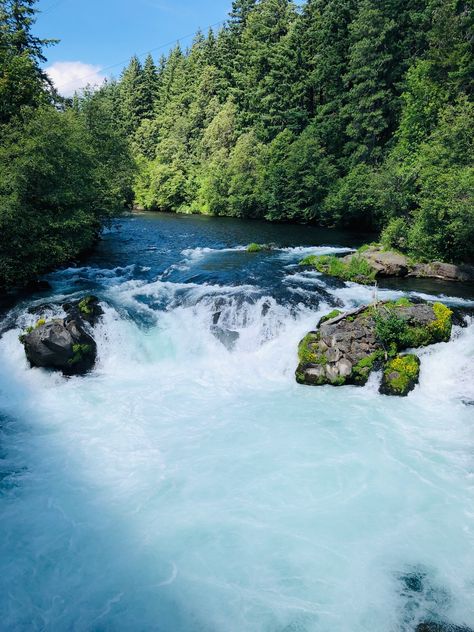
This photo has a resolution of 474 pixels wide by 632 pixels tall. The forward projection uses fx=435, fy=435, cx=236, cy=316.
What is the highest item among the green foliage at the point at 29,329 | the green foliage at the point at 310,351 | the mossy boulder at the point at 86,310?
the mossy boulder at the point at 86,310

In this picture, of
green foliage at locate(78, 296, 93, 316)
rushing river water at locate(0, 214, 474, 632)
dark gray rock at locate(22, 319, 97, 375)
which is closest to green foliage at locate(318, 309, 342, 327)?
rushing river water at locate(0, 214, 474, 632)

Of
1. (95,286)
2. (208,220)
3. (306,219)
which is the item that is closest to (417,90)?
(306,219)

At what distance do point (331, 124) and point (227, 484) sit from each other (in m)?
40.5

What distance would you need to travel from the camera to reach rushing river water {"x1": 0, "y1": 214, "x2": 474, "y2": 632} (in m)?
6.66

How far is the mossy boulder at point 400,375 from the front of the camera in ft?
40.5

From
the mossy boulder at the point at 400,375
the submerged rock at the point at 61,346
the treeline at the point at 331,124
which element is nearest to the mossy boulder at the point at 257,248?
the treeline at the point at 331,124

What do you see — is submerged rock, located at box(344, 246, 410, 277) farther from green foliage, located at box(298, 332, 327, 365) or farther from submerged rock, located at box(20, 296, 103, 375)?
submerged rock, located at box(20, 296, 103, 375)

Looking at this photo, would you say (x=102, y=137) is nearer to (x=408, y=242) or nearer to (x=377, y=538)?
(x=408, y=242)

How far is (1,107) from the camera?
19703 mm

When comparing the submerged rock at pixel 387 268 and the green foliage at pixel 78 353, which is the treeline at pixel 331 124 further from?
the green foliage at pixel 78 353

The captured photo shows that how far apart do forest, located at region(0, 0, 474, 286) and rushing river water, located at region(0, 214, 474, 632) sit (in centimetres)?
497

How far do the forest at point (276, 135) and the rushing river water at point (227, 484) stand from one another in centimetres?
497

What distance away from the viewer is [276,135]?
49.3m

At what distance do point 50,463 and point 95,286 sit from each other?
1099 cm
